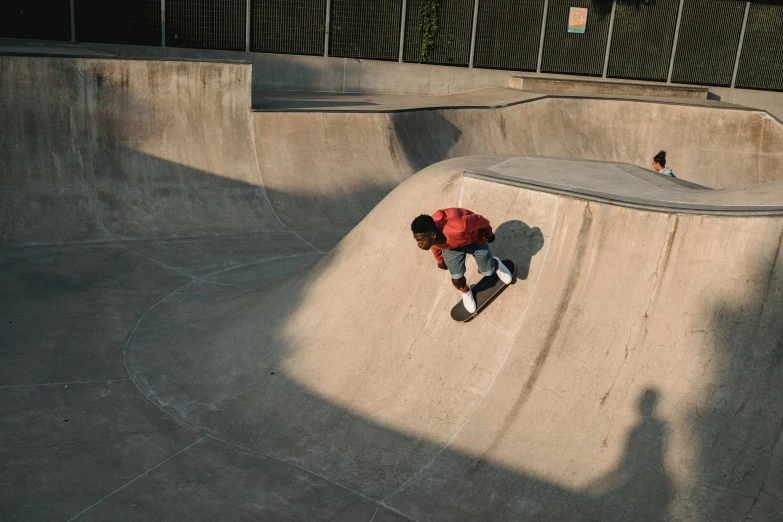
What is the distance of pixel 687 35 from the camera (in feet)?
81.5

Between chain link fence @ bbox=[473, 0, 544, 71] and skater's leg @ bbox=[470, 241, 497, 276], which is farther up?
chain link fence @ bbox=[473, 0, 544, 71]

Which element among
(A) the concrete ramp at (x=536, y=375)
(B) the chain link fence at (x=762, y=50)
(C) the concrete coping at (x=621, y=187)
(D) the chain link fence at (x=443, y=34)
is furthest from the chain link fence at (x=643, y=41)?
(A) the concrete ramp at (x=536, y=375)

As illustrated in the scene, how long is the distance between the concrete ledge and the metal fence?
1018 millimetres

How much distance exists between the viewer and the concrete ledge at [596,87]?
904 inches

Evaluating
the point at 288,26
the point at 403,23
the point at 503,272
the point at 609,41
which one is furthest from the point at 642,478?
the point at 609,41

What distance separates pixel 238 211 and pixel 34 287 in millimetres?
4215

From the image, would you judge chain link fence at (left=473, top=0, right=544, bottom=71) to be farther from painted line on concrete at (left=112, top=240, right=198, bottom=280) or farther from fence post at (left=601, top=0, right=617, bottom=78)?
painted line on concrete at (left=112, top=240, right=198, bottom=280)

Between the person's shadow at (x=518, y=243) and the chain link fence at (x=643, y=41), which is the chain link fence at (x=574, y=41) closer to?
the chain link fence at (x=643, y=41)

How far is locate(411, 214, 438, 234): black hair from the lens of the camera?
5770 millimetres

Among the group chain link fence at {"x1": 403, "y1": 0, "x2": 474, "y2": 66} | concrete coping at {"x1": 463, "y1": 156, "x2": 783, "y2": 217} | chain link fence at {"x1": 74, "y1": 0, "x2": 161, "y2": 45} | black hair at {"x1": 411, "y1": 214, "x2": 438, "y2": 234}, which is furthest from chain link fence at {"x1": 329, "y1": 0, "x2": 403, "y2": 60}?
black hair at {"x1": 411, "y1": 214, "x2": 438, "y2": 234}

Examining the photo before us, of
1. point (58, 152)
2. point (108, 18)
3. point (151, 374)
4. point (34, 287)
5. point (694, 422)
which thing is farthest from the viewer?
point (108, 18)

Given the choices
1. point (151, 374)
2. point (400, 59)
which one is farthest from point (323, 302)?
point (400, 59)

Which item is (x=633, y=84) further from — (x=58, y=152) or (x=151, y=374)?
(x=151, y=374)

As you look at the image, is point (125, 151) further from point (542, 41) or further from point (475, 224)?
Result: point (542, 41)
